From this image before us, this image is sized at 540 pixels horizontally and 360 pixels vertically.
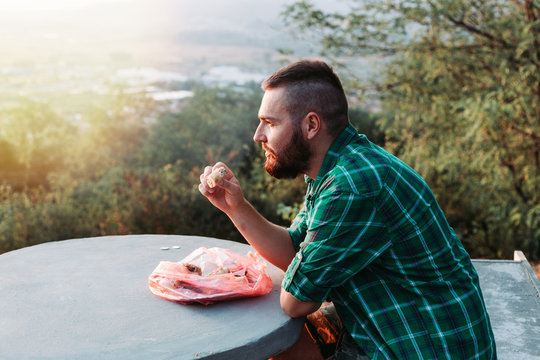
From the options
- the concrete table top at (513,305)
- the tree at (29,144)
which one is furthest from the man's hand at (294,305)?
the tree at (29,144)

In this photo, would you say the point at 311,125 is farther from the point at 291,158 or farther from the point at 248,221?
the point at 248,221

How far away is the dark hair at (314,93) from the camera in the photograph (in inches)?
69.4

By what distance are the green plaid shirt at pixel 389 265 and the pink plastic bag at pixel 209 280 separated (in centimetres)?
29

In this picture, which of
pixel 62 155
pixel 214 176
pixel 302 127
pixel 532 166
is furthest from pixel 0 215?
pixel 532 166

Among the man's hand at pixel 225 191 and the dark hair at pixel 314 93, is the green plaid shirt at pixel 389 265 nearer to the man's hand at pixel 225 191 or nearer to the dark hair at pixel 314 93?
the dark hair at pixel 314 93

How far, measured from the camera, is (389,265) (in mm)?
1669

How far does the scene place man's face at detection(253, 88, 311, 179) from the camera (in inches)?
70.5

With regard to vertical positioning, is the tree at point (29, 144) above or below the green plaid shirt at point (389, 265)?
below

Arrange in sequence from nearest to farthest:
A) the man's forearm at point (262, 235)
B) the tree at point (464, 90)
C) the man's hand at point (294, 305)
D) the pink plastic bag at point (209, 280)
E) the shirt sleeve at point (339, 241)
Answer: the shirt sleeve at point (339, 241) < the man's hand at point (294, 305) < the pink plastic bag at point (209, 280) < the man's forearm at point (262, 235) < the tree at point (464, 90)

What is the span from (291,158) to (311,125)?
132mm

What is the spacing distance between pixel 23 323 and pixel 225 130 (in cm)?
568

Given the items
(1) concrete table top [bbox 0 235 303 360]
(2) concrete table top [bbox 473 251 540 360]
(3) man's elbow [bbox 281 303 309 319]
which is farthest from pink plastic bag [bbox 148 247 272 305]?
(2) concrete table top [bbox 473 251 540 360]

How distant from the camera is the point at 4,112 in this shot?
22.4 feet

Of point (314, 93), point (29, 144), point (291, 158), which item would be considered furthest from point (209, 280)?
point (29, 144)
